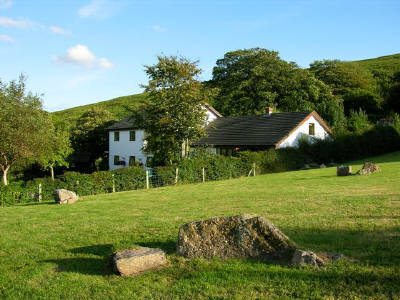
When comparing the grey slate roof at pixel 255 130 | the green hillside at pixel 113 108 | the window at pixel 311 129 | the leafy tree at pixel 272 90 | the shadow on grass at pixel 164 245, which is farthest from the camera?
the green hillside at pixel 113 108

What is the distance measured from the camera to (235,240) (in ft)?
26.2

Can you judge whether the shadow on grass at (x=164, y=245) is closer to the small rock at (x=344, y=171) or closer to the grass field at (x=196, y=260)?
the grass field at (x=196, y=260)

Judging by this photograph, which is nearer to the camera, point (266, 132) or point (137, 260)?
point (137, 260)

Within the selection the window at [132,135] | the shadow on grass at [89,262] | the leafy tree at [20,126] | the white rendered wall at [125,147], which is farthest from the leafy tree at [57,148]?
the shadow on grass at [89,262]

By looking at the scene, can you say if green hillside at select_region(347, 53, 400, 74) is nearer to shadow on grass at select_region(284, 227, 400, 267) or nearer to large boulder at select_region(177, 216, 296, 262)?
shadow on grass at select_region(284, 227, 400, 267)

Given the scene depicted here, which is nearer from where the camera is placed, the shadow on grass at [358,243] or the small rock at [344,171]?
the shadow on grass at [358,243]

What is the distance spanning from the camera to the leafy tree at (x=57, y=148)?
115 feet

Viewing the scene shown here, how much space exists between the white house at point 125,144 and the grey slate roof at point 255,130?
4.06 meters

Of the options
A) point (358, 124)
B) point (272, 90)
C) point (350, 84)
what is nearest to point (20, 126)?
point (358, 124)

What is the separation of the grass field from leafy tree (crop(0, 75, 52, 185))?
1745 cm

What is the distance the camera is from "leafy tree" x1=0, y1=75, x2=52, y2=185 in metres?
30.7

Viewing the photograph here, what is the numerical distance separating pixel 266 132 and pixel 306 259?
3790 centimetres

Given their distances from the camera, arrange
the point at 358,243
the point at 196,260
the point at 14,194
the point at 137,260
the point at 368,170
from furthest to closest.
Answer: the point at 368,170 < the point at 14,194 < the point at 358,243 < the point at 196,260 < the point at 137,260

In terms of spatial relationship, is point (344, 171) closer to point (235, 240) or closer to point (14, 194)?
point (14, 194)
